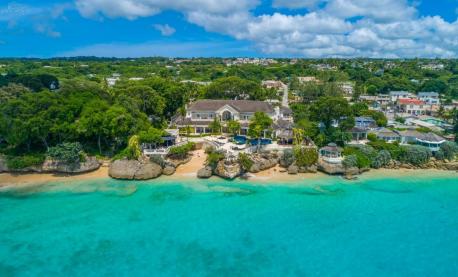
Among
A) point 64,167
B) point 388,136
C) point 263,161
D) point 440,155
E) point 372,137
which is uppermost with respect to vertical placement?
point 388,136

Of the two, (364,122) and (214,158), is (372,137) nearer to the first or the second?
(364,122)

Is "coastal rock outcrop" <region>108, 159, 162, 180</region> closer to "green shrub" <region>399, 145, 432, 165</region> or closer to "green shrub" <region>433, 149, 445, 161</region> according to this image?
"green shrub" <region>399, 145, 432, 165</region>

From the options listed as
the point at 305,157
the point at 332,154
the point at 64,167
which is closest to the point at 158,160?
the point at 64,167

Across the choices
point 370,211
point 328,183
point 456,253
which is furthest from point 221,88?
point 456,253

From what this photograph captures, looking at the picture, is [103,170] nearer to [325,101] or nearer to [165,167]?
[165,167]

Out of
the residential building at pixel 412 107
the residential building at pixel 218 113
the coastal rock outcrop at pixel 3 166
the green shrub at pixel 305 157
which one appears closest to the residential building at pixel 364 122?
the residential building at pixel 218 113

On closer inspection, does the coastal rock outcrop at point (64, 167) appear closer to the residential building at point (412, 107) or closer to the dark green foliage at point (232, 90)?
the dark green foliage at point (232, 90)
